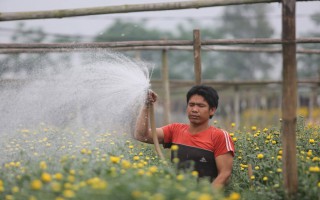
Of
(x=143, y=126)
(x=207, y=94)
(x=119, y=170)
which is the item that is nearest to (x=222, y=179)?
(x=207, y=94)

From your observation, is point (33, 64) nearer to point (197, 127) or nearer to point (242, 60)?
point (197, 127)

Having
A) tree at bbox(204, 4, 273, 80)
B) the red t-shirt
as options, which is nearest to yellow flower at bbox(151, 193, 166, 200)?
the red t-shirt

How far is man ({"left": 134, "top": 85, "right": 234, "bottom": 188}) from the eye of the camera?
4.48 meters

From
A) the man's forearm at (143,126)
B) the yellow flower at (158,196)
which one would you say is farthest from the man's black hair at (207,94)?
the yellow flower at (158,196)

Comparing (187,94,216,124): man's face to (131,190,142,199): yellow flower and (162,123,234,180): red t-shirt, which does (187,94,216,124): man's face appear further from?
(131,190,142,199): yellow flower

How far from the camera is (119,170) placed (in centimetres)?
346

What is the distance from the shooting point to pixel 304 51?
8.45 m

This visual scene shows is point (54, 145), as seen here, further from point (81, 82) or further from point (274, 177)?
point (274, 177)

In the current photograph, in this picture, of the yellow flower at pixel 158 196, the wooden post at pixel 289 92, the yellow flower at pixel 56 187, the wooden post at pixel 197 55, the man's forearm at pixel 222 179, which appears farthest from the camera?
the wooden post at pixel 197 55

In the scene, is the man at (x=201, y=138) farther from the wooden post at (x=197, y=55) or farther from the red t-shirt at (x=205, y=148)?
the wooden post at (x=197, y=55)

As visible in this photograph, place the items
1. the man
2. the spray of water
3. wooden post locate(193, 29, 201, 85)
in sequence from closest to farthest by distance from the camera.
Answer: the man → the spray of water → wooden post locate(193, 29, 201, 85)

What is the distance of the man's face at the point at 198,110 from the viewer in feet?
15.3

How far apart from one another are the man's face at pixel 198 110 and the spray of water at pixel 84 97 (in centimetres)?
47

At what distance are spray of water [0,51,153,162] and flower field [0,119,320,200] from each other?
15 cm
